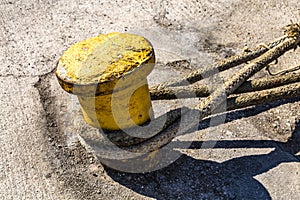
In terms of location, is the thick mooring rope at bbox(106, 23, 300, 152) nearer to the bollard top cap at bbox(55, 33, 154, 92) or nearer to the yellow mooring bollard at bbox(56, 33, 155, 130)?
the yellow mooring bollard at bbox(56, 33, 155, 130)

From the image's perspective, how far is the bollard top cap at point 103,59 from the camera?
179 centimetres

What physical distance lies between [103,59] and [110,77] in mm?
101

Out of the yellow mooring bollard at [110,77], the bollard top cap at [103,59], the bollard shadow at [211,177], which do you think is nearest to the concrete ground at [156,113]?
the bollard shadow at [211,177]

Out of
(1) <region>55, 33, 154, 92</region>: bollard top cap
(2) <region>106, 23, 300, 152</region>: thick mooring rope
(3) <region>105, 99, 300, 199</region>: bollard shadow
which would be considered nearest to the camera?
(1) <region>55, 33, 154, 92</region>: bollard top cap

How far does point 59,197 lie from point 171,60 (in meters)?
1.26

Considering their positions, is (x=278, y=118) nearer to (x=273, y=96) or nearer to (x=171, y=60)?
(x=273, y=96)

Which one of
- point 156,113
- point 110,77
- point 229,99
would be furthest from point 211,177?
point 110,77

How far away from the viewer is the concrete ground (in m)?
2.18

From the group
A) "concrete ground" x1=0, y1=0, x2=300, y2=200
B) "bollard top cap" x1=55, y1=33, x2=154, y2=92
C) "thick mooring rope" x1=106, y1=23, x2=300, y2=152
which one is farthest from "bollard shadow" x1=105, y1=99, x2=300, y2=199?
Answer: "bollard top cap" x1=55, y1=33, x2=154, y2=92

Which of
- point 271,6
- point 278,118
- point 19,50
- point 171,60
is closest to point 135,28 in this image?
point 171,60

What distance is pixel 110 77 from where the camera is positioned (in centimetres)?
178

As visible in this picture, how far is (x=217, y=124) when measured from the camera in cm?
251

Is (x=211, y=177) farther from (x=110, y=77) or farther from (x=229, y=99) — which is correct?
(x=110, y=77)

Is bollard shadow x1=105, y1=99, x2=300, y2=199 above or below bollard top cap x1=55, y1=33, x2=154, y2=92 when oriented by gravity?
below
